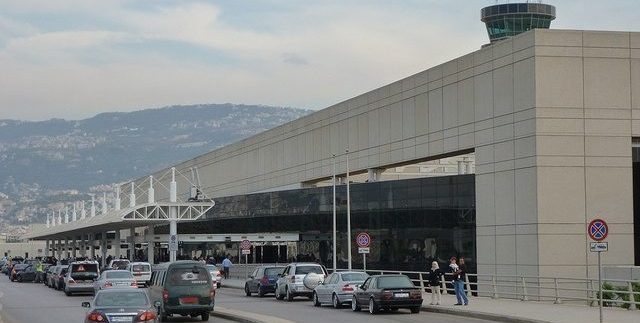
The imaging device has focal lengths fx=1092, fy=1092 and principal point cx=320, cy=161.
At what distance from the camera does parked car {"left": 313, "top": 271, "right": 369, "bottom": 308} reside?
4150 cm

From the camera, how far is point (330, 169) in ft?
267

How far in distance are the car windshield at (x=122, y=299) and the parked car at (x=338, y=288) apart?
15.1 m

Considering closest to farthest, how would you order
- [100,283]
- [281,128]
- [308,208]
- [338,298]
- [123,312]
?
[123,312] → [338,298] → [100,283] → [308,208] → [281,128]

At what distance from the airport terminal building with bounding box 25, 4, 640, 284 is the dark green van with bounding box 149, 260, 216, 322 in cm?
2081

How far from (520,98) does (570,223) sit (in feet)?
21.3

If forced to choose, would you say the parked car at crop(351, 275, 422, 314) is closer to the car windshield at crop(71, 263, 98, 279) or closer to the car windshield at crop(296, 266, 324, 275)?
the car windshield at crop(296, 266, 324, 275)

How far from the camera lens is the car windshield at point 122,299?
2678 cm

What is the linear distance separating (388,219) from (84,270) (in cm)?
2035

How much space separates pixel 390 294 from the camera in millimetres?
37281

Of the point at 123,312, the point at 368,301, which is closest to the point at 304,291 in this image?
the point at 368,301

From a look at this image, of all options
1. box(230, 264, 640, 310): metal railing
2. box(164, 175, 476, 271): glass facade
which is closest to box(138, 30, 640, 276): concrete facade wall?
box(230, 264, 640, 310): metal railing

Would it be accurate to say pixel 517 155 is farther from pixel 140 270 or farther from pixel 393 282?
pixel 140 270

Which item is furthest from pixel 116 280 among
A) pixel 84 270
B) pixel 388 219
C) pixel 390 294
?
→ pixel 388 219

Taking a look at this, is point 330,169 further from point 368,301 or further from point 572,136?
point 368,301
